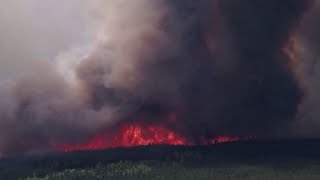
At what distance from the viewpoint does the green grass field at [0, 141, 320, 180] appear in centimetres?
17112

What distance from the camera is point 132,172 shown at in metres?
175

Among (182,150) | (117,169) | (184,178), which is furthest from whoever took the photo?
(182,150)

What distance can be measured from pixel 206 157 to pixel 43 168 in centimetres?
4247

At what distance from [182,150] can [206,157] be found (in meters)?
6.50

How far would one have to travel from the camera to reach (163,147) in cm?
19300

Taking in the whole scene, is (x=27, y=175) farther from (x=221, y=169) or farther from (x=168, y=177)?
(x=221, y=169)

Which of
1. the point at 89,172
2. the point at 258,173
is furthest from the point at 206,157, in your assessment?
the point at 89,172

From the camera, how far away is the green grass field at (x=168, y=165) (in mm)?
171125

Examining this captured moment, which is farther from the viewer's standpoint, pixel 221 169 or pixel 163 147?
pixel 163 147

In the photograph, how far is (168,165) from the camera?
182 m

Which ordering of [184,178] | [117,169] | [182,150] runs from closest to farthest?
[184,178] < [117,169] < [182,150]

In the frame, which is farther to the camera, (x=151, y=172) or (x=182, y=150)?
(x=182, y=150)

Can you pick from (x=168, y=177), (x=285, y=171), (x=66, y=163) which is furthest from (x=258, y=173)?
(x=66, y=163)

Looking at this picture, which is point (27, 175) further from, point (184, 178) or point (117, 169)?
point (184, 178)
